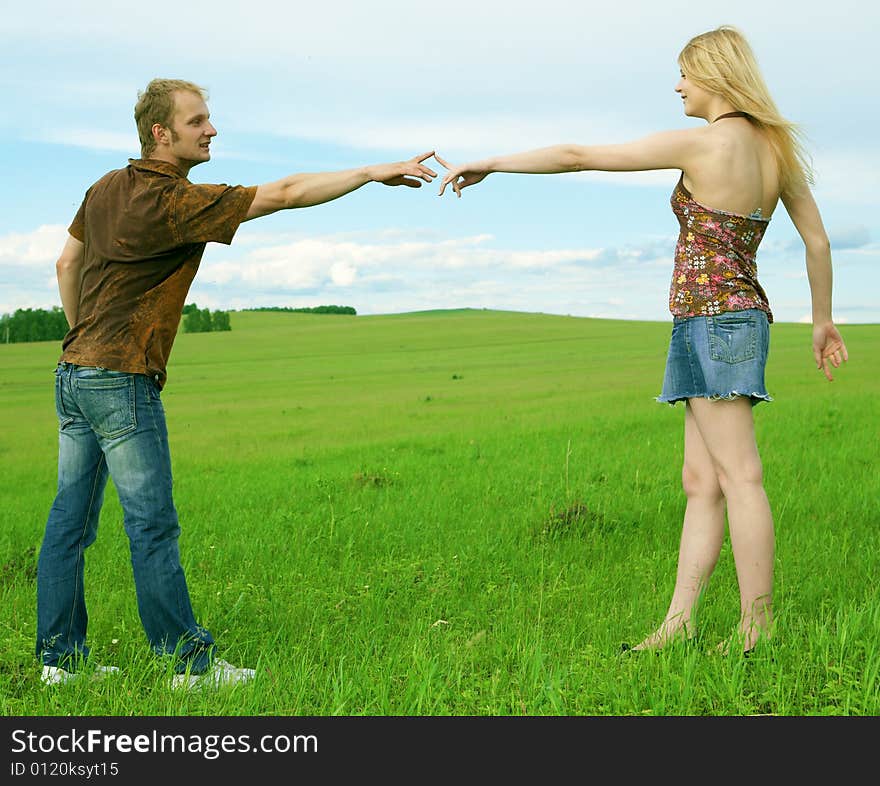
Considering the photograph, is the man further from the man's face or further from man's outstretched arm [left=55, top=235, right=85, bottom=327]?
man's outstretched arm [left=55, top=235, right=85, bottom=327]

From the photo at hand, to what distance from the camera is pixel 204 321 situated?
246 feet

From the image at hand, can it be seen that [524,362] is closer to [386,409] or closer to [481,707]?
[386,409]

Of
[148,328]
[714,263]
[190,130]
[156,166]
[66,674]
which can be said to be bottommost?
[66,674]

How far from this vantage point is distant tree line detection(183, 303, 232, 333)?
7438 cm

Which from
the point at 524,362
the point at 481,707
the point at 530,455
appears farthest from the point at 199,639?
the point at 524,362

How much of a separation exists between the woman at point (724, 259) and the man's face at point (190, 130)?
5.18ft

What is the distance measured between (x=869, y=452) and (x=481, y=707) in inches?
354

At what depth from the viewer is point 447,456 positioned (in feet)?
41.7

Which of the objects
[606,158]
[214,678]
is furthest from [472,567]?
[606,158]

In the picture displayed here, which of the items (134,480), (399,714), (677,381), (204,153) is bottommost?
(399,714)

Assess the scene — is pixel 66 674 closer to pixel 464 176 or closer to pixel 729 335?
pixel 464 176

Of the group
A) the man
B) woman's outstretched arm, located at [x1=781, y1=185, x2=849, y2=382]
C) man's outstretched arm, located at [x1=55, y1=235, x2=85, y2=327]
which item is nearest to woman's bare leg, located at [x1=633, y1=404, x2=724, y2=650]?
woman's outstretched arm, located at [x1=781, y1=185, x2=849, y2=382]

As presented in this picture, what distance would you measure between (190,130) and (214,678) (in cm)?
270

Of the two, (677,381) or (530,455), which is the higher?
(677,381)
